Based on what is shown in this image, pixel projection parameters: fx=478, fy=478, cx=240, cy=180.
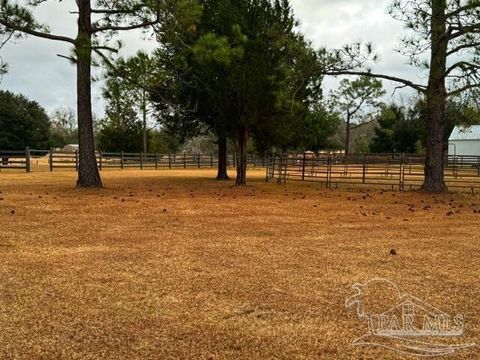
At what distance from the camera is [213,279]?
15.1ft

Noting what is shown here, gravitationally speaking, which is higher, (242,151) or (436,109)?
(436,109)

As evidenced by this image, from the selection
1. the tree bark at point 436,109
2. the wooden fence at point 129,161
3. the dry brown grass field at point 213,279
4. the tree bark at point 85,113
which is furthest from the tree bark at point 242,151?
the wooden fence at point 129,161

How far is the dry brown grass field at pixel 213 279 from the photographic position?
10.3 feet

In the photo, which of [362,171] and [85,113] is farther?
[362,171]

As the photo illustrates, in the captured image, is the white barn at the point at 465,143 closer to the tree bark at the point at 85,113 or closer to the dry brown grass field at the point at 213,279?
the tree bark at the point at 85,113

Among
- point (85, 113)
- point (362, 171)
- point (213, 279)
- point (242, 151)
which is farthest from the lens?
point (362, 171)

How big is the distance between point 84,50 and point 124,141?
35525 mm

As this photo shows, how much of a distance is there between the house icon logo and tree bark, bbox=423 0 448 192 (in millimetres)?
11055

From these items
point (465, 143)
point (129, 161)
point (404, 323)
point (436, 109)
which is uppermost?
point (436, 109)

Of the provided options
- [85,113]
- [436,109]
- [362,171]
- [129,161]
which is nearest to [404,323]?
[436,109]

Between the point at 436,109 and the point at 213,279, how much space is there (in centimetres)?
1244

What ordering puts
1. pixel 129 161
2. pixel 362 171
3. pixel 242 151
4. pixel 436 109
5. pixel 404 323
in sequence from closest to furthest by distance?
1. pixel 404 323
2. pixel 436 109
3. pixel 242 151
4. pixel 362 171
5. pixel 129 161

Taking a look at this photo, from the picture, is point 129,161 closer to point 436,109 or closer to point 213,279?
point 436,109

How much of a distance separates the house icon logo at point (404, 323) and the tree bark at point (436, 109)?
1105 centimetres
